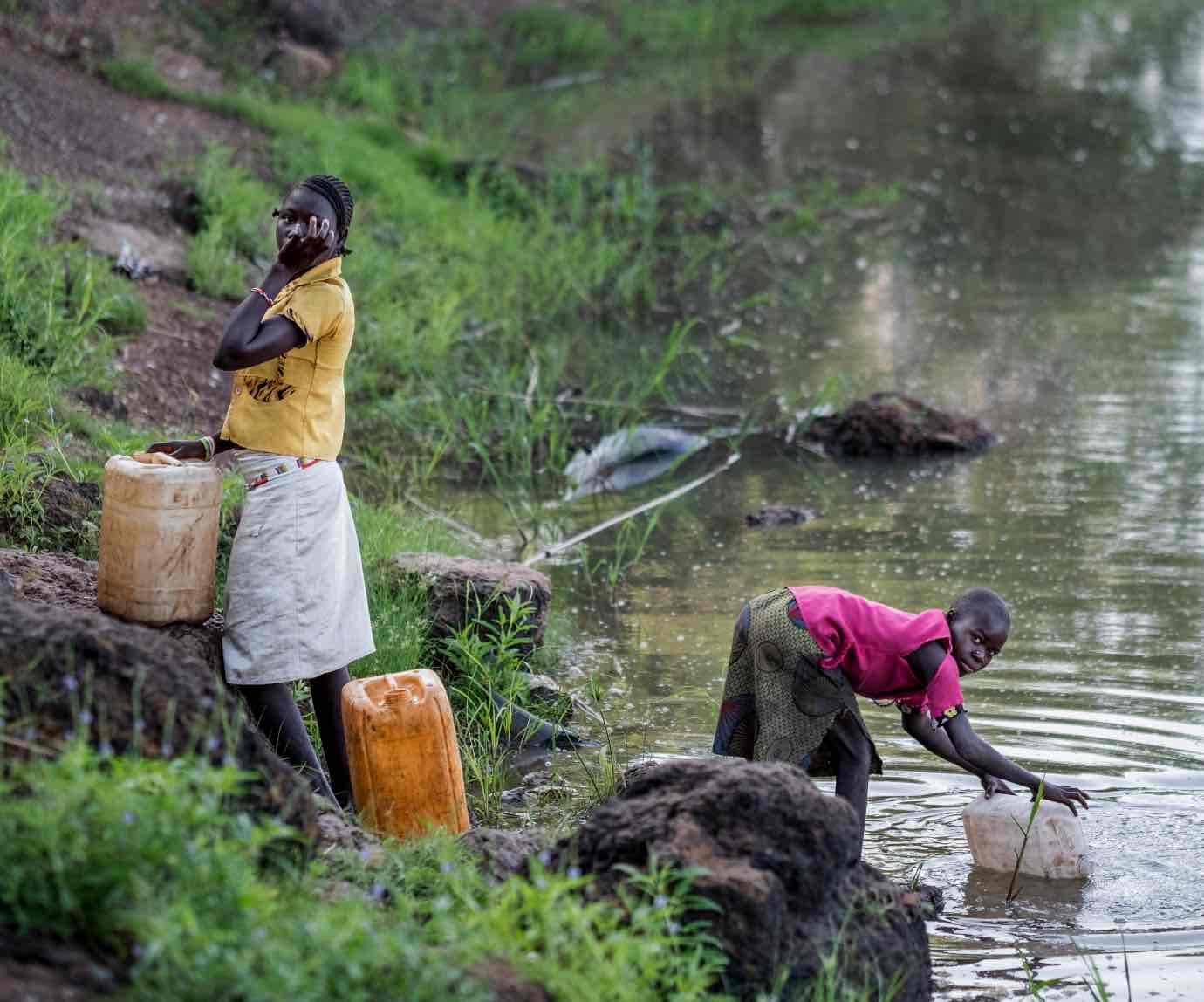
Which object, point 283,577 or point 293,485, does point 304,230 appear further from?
point 283,577

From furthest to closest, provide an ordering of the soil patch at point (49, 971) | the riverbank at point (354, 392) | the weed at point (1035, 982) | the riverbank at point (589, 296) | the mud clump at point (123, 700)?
the riverbank at point (589, 296), the weed at point (1035, 982), the mud clump at point (123, 700), the riverbank at point (354, 392), the soil patch at point (49, 971)

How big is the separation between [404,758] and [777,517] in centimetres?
348

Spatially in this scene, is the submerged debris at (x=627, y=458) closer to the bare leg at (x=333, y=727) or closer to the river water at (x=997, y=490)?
the river water at (x=997, y=490)

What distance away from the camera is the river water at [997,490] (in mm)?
4387

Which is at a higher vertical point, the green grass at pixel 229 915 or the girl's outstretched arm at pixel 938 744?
the green grass at pixel 229 915

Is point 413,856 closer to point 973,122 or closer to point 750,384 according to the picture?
point 750,384

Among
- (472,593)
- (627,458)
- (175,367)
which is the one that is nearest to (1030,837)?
(472,593)

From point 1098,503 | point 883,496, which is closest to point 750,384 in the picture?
point 883,496

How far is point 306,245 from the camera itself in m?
4.02

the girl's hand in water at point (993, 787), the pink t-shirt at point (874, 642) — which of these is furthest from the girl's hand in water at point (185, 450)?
the girl's hand in water at point (993, 787)

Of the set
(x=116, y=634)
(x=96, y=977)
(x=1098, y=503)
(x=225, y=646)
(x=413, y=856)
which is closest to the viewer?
(x=96, y=977)

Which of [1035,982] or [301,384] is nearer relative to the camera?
[1035,982]

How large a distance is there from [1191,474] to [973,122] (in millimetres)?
9540

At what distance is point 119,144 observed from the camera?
996 cm
